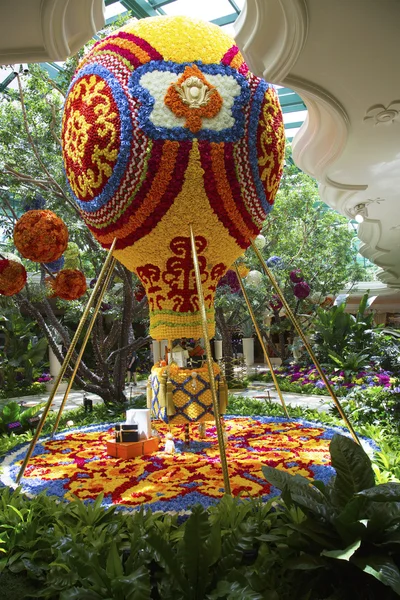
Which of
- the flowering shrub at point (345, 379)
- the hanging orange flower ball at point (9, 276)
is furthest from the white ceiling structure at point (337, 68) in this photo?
the flowering shrub at point (345, 379)

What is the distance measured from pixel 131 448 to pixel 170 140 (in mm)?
2541

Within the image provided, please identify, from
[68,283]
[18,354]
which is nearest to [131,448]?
[68,283]

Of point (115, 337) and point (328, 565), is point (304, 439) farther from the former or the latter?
point (115, 337)

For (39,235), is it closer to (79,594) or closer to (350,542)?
(79,594)

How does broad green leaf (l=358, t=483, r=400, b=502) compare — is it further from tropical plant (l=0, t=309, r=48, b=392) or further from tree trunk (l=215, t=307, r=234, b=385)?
tropical plant (l=0, t=309, r=48, b=392)

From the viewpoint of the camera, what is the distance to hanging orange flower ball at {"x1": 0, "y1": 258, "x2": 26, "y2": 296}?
5.06m

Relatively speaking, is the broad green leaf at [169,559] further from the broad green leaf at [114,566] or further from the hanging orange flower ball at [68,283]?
the hanging orange flower ball at [68,283]

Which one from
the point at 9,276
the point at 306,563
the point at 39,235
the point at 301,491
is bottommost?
the point at 306,563

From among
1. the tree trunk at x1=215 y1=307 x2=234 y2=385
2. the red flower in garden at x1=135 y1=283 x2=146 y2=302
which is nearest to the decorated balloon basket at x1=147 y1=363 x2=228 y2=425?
the red flower in garden at x1=135 y1=283 x2=146 y2=302

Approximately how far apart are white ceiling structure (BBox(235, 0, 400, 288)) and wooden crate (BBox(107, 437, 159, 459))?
2686mm

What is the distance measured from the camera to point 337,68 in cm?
228

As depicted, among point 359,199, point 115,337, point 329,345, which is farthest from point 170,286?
point 329,345

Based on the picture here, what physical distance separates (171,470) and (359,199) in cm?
268

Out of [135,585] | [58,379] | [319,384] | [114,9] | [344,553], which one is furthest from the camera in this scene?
[319,384]
